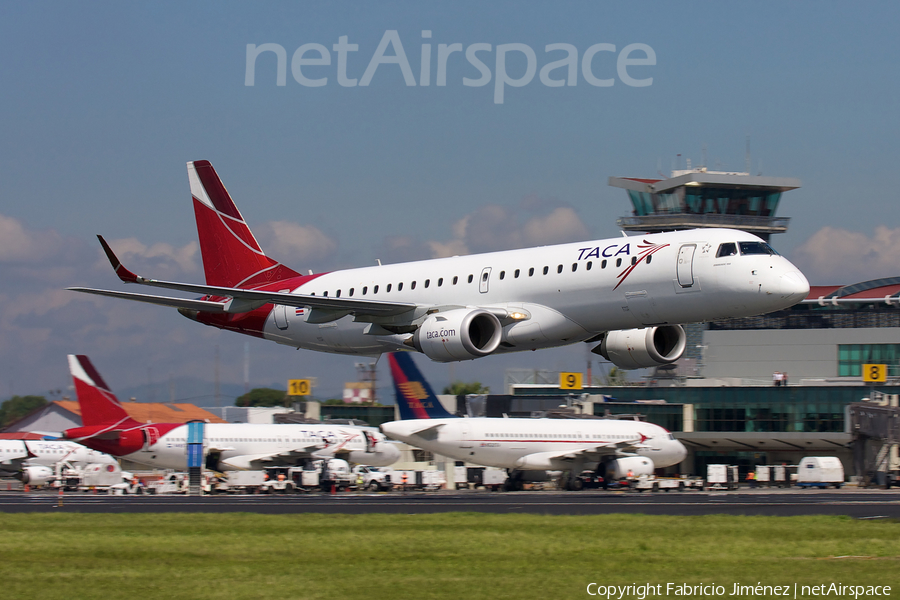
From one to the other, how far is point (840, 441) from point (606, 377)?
1329 inches

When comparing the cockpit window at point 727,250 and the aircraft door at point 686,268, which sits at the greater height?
the cockpit window at point 727,250

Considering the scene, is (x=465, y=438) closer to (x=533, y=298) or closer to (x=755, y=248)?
(x=533, y=298)

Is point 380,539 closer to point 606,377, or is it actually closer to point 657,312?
point 657,312

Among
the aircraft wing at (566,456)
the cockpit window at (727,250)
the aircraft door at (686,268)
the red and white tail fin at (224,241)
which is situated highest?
the red and white tail fin at (224,241)

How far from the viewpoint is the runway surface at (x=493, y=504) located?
4206 cm

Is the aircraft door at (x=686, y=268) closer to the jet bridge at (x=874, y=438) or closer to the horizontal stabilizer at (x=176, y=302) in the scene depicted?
the horizontal stabilizer at (x=176, y=302)

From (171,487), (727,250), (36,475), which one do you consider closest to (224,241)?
(171,487)

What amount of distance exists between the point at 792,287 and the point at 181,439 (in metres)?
43.6

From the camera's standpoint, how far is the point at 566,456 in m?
60.6

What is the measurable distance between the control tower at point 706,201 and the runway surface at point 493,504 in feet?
229

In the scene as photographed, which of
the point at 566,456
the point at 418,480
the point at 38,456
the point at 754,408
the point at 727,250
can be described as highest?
the point at 727,250

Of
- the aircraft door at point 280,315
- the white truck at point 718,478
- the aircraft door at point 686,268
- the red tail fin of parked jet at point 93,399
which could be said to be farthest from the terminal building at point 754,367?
the aircraft door at point 686,268

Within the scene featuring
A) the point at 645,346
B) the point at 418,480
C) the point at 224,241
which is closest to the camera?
the point at 645,346

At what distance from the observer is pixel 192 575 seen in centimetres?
2206
